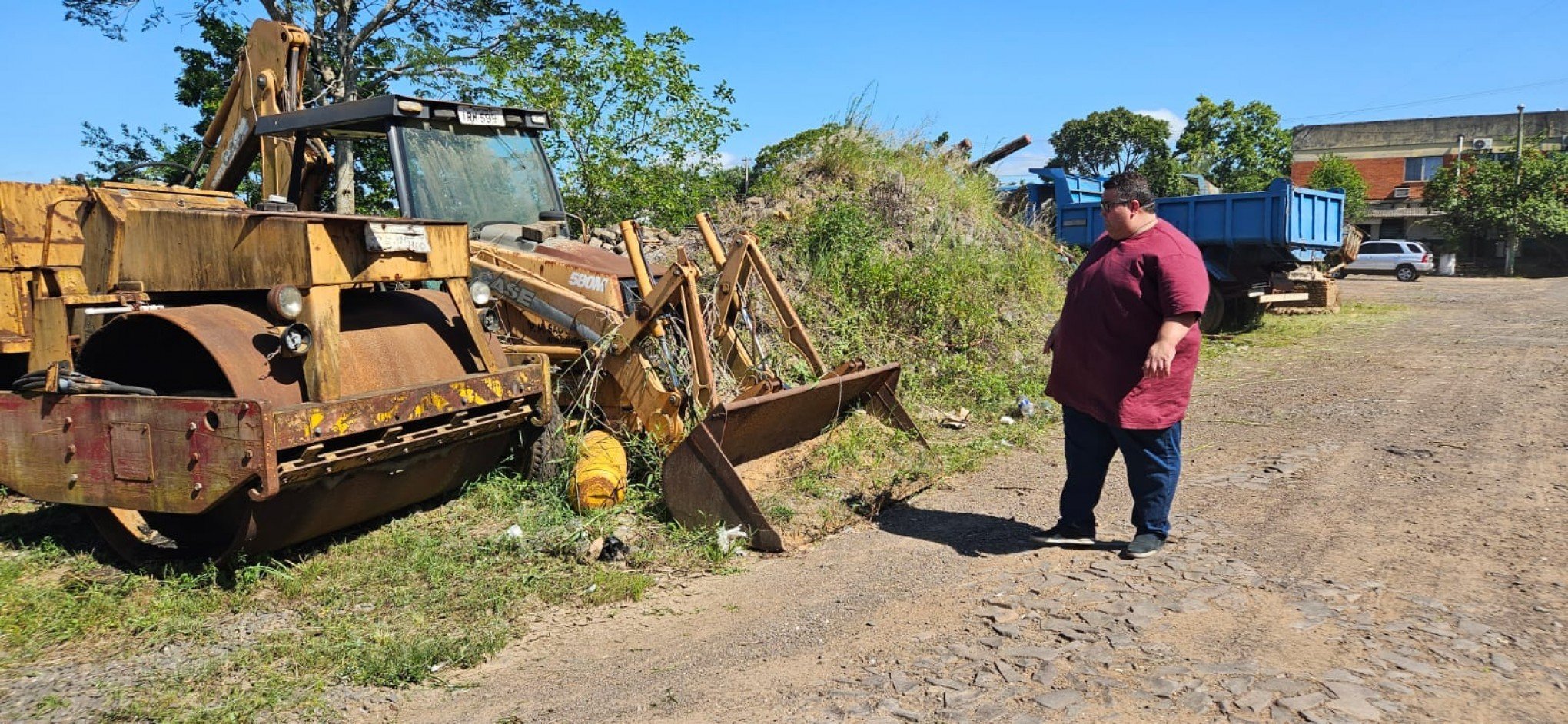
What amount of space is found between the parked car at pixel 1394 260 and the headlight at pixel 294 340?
33.0 m

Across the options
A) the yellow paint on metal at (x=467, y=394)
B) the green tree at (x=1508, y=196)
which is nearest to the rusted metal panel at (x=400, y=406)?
the yellow paint on metal at (x=467, y=394)

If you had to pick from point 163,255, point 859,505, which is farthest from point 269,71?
point 859,505

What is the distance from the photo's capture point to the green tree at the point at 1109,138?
50625 millimetres

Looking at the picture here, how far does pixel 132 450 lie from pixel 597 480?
7.33 ft

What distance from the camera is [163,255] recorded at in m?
5.07

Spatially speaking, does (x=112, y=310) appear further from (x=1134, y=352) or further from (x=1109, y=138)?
(x=1109, y=138)

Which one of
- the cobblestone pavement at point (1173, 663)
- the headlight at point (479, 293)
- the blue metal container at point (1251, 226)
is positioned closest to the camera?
the cobblestone pavement at point (1173, 663)

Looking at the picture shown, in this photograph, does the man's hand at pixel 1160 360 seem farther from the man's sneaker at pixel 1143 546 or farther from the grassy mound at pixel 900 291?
the grassy mound at pixel 900 291

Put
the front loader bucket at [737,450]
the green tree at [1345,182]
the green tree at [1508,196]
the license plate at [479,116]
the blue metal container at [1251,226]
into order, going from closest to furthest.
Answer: the front loader bucket at [737,450] < the license plate at [479,116] < the blue metal container at [1251,226] < the green tree at [1508,196] < the green tree at [1345,182]

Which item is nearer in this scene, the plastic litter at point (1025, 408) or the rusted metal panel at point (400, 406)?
the rusted metal panel at point (400, 406)

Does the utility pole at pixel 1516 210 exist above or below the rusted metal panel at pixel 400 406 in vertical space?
above

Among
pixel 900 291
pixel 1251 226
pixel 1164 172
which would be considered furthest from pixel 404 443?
pixel 1164 172

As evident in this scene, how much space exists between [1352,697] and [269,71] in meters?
7.01

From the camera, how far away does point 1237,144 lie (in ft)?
109
